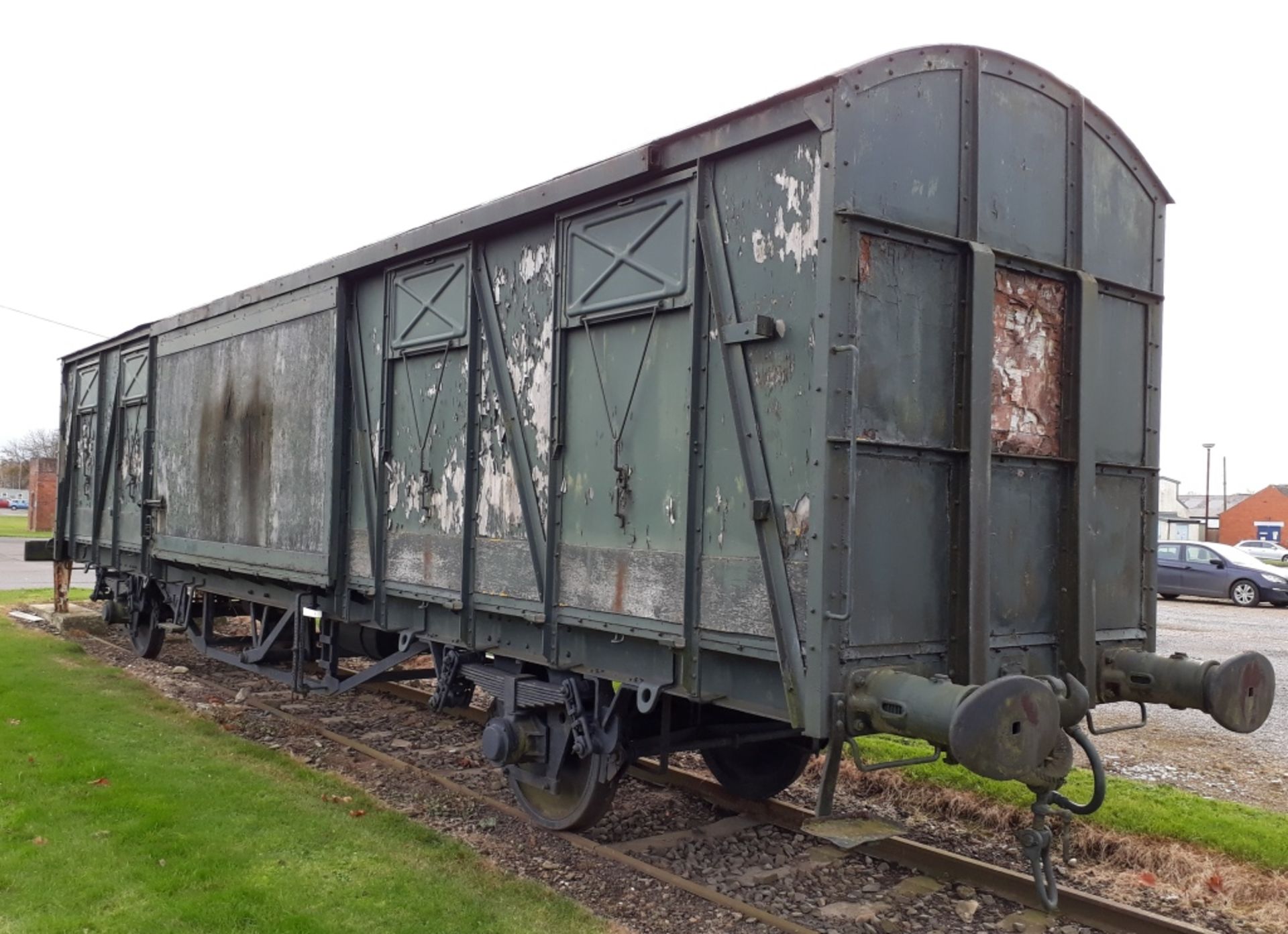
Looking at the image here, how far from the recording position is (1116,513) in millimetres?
5594

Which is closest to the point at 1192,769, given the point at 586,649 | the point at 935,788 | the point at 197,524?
the point at 935,788

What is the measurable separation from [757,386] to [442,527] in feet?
9.28

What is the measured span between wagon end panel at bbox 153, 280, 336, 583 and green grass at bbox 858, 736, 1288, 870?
465 centimetres

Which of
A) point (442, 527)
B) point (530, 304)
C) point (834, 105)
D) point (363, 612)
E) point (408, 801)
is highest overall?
point (834, 105)

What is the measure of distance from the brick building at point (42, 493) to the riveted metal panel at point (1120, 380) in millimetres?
26690

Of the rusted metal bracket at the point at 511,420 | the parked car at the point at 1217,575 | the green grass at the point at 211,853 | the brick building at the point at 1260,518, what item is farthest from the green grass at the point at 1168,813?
the brick building at the point at 1260,518

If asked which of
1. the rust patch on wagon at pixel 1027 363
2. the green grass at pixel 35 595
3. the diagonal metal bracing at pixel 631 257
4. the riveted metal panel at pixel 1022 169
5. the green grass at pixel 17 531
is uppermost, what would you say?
the riveted metal panel at pixel 1022 169

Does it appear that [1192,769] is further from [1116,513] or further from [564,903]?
[564,903]

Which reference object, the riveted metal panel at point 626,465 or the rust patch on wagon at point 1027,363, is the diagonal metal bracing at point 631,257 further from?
the rust patch on wagon at point 1027,363

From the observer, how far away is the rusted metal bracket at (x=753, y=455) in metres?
4.46

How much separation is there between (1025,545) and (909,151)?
1.94 m

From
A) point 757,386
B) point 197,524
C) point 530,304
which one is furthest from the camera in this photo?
point 197,524

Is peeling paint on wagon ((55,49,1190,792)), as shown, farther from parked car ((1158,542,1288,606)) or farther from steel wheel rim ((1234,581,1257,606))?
steel wheel rim ((1234,581,1257,606))

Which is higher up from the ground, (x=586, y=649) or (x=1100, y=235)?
(x=1100, y=235)
